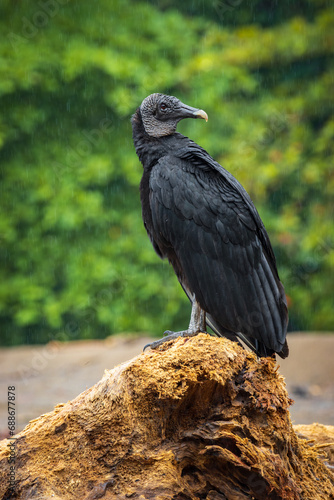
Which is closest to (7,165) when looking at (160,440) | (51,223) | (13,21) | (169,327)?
(51,223)

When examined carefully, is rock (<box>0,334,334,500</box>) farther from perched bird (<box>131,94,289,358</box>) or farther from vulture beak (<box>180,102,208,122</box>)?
vulture beak (<box>180,102,208,122</box>)

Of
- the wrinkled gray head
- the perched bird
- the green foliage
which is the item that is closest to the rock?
the perched bird

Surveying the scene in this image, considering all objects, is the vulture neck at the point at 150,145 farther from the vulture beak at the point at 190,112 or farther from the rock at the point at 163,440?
the rock at the point at 163,440

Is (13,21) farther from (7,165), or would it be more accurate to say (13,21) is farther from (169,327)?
(169,327)

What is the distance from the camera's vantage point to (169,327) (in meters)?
9.85

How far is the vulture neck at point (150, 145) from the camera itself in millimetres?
3520

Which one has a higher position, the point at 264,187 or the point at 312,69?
the point at 312,69

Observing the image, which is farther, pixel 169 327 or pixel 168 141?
pixel 169 327

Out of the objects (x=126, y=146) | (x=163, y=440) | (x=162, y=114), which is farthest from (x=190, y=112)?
(x=126, y=146)

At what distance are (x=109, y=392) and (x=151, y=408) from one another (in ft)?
0.65

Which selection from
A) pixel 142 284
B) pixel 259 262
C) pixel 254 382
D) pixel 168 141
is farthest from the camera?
pixel 142 284

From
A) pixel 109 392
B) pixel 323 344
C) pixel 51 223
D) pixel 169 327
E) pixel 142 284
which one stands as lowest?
pixel 109 392

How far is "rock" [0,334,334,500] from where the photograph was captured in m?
2.44

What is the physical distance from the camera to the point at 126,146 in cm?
941
